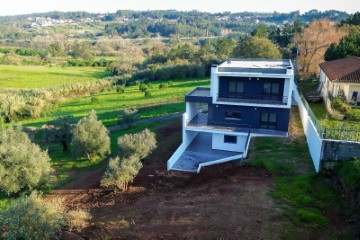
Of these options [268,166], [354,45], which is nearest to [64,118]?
[268,166]

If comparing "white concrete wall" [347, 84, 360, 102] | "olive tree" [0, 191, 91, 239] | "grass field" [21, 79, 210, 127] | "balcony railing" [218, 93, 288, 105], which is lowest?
"grass field" [21, 79, 210, 127]

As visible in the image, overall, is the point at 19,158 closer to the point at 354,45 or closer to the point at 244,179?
the point at 244,179

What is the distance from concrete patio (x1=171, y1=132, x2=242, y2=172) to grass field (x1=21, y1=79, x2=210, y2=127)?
16400 mm

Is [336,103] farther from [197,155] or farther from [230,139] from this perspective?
[197,155]

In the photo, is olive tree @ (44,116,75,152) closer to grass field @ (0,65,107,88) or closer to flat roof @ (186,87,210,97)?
flat roof @ (186,87,210,97)

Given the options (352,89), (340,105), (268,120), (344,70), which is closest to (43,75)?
(268,120)

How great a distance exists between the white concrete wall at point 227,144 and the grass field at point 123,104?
18.6 m

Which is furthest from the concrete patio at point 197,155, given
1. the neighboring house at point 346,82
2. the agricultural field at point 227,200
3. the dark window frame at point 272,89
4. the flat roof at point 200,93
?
the neighboring house at point 346,82

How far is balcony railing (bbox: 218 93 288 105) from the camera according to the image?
28859mm

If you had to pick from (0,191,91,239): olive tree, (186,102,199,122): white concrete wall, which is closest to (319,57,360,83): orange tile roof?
(186,102,199,122): white concrete wall

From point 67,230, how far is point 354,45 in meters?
39.3

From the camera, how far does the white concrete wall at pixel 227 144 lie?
2900cm

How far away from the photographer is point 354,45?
136 ft

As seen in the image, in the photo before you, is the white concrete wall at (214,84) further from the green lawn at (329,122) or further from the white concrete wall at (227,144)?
the green lawn at (329,122)
